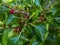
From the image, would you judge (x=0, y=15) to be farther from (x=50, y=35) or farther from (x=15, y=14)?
(x=50, y=35)

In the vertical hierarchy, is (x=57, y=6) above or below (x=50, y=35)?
above

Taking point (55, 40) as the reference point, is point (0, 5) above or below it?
above

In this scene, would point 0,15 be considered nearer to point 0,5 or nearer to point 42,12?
point 0,5

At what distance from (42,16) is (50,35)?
0.30ft

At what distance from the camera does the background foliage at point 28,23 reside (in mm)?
646

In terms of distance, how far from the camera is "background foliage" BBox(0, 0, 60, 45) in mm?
646

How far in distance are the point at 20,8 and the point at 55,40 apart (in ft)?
0.64

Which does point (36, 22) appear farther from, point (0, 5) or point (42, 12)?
point (0, 5)

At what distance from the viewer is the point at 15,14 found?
2.22 ft

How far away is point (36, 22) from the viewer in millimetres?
659

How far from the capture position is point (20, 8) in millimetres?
687

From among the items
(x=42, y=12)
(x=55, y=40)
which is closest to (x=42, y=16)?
(x=42, y=12)

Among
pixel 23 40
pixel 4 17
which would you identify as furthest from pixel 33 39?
pixel 4 17

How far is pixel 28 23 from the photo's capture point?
65cm
